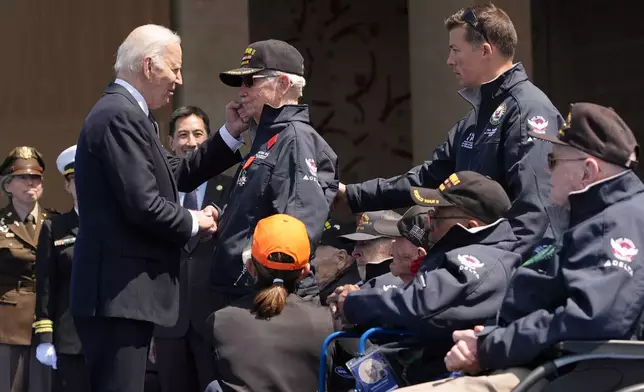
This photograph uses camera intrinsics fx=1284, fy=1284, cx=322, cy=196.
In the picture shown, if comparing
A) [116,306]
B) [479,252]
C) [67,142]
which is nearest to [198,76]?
[67,142]

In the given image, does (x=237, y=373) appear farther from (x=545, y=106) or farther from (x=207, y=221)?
(x=545, y=106)

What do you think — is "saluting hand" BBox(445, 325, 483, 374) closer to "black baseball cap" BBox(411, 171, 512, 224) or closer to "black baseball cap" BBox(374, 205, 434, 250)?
"black baseball cap" BBox(411, 171, 512, 224)

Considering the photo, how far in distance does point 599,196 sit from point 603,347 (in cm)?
55

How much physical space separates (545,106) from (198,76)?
4.55 m

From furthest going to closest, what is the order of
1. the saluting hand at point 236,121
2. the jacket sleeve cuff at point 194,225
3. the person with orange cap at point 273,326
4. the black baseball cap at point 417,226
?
the saluting hand at point 236,121
the jacket sleeve cuff at point 194,225
the black baseball cap at point 417,226
the person with orange cap at point 273,326

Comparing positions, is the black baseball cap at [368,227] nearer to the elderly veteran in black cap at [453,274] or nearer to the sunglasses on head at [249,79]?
the sunglasses on head at [249,79]

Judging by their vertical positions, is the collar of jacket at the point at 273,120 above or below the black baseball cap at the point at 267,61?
below

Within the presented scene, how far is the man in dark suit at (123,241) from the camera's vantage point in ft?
17.4

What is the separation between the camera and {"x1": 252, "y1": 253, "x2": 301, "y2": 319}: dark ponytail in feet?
15.9

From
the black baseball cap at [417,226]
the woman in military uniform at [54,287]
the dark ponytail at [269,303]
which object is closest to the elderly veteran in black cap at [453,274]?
the black baseball cap at [417,226]

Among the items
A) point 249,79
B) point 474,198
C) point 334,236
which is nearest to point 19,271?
point 334,236

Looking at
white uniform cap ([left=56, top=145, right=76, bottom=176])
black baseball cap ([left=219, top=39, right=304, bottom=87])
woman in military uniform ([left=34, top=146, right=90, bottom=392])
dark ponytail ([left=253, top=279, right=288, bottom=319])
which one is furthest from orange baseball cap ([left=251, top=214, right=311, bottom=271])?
white uniform cap ([left=56, top=145, right=76, bottom=176])

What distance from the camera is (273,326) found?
484cm

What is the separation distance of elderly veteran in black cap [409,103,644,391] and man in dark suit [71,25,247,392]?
1.45 m
